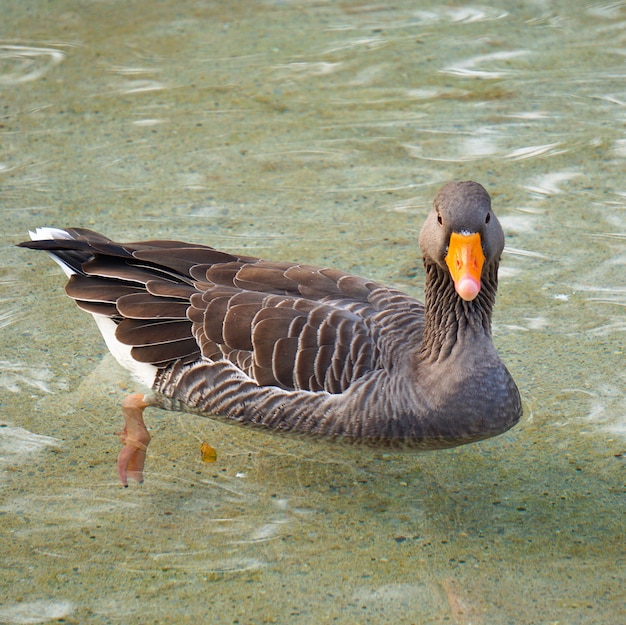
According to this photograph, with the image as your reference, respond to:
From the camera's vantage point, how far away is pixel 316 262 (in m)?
6.68

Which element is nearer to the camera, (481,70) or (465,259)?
(465,259)

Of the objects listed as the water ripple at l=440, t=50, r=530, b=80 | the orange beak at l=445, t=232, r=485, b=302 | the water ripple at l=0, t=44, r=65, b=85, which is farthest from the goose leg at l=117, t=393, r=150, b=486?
the water ripple at l=440, t=50, r=530, b=80

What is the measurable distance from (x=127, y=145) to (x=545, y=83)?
364 cm

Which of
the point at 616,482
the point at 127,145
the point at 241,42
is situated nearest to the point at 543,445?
the point at 616,482

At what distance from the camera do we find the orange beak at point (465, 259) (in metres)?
4.59

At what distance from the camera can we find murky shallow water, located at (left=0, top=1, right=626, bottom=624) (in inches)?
172

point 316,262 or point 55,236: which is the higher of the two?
point 55,236

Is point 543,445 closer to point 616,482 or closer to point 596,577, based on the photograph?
point 616,482

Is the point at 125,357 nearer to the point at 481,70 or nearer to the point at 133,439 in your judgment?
the point at 133,439

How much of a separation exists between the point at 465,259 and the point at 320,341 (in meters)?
0.81

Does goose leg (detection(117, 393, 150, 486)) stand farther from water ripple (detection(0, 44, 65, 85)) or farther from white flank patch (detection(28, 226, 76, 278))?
water ripple (detection(0, 44, 65, 85))

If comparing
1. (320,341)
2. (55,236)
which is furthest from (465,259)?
(55,236)

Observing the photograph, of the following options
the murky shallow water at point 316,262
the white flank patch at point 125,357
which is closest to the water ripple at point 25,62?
the murky shallow water at point 316,262

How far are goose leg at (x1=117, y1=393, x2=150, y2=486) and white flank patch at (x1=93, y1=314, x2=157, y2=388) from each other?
0.10 metres
